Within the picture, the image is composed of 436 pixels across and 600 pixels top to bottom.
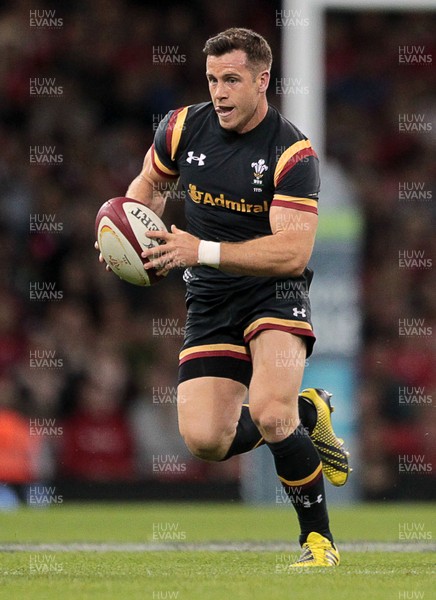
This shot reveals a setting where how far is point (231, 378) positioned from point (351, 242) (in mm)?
5225

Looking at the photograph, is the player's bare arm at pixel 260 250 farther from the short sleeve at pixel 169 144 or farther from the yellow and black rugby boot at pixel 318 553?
the yellow and black rugby boot at pixel 318 553

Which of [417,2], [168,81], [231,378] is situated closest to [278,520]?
[231,378]

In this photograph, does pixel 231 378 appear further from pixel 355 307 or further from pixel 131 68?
pixel 131 68

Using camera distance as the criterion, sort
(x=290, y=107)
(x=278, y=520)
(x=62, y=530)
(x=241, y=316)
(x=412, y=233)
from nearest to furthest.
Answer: (x=241, y=316) < (x=62, y=530) < (x=278, y=520) < (x=290, y=107) < (x=412, y=233)

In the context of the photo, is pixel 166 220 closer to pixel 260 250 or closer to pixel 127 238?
pixel 127 238

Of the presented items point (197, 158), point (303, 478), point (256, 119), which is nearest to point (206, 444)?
point (303, 478)

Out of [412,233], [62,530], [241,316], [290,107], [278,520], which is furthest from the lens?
[412,233]

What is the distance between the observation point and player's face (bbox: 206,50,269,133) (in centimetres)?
579

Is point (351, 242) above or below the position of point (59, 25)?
below

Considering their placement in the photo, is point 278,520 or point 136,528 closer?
point 136,528

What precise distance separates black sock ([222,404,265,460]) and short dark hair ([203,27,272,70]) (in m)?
1.54

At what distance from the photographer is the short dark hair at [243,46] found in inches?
228

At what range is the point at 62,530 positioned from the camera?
327 inches

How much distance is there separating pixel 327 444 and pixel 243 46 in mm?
1895
